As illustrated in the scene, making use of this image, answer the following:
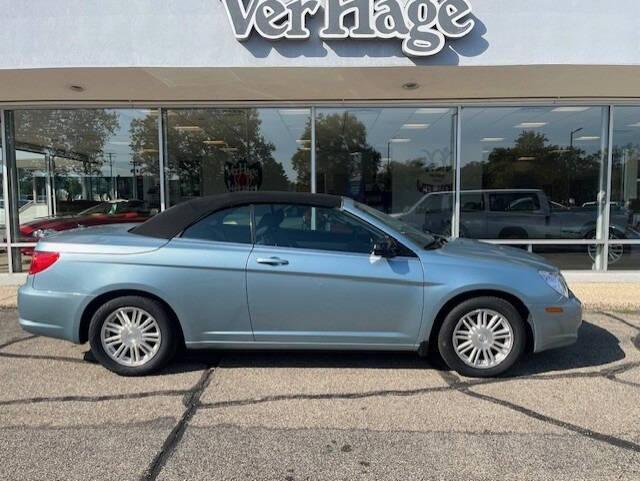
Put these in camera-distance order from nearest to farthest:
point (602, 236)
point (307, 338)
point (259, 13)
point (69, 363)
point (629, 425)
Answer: point (629, 425)
point (307, 338)
point (69, 363)
point (259, 13)
point (602, 236)

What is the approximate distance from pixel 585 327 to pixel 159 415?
475 centimetres

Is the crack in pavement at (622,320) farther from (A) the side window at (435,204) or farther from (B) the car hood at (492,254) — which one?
(A) the side window at (435,204)

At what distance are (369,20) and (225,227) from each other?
343 centimetres

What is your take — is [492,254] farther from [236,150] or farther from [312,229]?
[236,150]

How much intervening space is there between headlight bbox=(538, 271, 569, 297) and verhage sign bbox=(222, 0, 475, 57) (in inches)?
125

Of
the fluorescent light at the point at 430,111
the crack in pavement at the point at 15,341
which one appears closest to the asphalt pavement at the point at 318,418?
the crack in pavement at the point at 15,341

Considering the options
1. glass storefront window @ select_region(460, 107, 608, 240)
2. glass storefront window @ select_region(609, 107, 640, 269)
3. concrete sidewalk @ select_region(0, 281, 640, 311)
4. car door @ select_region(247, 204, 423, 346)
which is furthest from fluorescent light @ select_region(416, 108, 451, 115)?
car door @ select_region(247, 204, 423, 346)

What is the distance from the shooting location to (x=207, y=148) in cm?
951

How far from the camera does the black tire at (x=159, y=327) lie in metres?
4.35

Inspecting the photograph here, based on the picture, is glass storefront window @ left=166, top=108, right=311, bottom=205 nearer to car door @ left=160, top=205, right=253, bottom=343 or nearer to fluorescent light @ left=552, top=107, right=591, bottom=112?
fluorescent light @ left=552, top=107, right=591, bottom=112

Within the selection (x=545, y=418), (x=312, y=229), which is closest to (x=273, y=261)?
(x=312, y=229)

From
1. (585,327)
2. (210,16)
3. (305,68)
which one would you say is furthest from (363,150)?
(585,327)

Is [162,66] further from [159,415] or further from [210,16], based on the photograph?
[159,415]

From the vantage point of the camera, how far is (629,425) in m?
3.55
